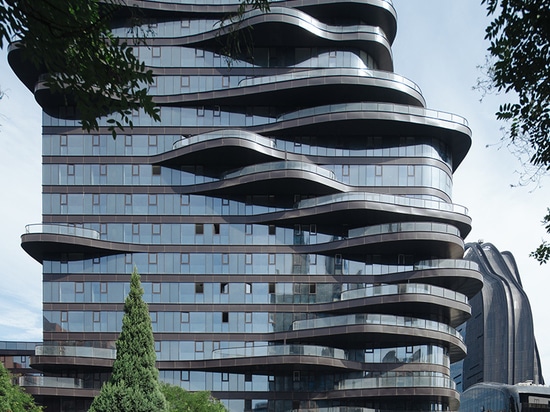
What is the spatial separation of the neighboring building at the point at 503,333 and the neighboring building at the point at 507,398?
2131 centimetres

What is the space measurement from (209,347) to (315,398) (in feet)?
32.2

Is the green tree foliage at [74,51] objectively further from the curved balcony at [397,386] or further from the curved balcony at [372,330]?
the curved balcony at [397,386]

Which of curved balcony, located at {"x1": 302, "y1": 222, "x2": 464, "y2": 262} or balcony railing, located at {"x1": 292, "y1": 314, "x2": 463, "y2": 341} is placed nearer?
balcony railing, located at {"x1": 292, "y1": 314, "x2": 463, "y2": 341}

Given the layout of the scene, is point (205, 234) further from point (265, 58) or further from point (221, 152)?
point (265, 58)

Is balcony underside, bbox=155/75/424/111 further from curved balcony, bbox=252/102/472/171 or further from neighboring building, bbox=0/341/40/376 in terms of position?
neighboring building, bbox=0/341/40/376

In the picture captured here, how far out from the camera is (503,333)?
18075 centimetres

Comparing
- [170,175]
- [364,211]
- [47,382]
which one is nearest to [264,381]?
[364,211]

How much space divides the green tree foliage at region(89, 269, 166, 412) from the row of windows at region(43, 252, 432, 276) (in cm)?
1715

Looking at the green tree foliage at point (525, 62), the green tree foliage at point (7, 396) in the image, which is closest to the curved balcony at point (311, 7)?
the green tree foliage at point (7, 396)

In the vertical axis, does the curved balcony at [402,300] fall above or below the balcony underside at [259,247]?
below

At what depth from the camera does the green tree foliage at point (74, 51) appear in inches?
359

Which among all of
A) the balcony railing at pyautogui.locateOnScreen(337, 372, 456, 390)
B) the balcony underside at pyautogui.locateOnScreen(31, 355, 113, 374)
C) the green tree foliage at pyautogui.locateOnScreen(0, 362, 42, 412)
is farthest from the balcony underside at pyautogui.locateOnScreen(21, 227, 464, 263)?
the green tree foliage at pyautogui.locateOnScreen(0, 362, 42, 412)

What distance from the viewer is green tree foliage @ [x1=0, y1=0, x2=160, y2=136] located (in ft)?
29.9

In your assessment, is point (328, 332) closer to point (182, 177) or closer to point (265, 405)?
point (265, 405)
